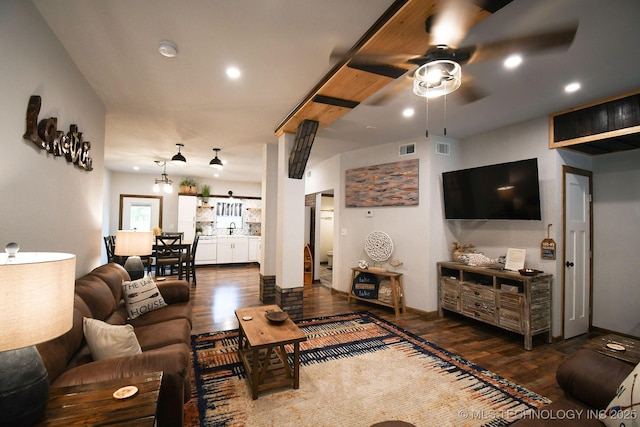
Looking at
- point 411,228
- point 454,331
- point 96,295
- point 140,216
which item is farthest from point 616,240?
point 140,216

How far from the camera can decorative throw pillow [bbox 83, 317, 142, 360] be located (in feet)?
5.50

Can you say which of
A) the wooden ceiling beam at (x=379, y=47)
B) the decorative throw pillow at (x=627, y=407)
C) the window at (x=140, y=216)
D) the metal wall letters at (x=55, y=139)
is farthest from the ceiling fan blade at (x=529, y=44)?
the window at (x=140, y=216)

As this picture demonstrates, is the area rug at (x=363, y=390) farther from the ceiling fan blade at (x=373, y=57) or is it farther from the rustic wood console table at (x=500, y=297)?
the ceiling fan blade at (x=373, y=57)

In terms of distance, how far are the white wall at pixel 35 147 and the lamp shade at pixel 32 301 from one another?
98cm

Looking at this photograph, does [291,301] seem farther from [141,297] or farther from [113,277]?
[113,277]

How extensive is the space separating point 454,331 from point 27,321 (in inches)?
158

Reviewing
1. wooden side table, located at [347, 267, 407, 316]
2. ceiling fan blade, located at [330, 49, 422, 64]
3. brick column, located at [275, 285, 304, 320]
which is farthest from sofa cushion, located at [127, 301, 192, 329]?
ceiling fan blade, located at [330, 49, 422, 64]

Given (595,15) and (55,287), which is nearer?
(55,287)

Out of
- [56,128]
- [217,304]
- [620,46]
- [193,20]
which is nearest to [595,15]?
[620,46]

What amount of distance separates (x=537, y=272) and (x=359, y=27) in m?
3.34

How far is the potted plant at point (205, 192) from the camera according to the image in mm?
8562

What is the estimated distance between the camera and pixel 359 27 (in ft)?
6.26

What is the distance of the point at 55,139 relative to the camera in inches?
80.7

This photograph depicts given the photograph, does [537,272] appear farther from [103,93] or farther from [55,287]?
[103,93]
